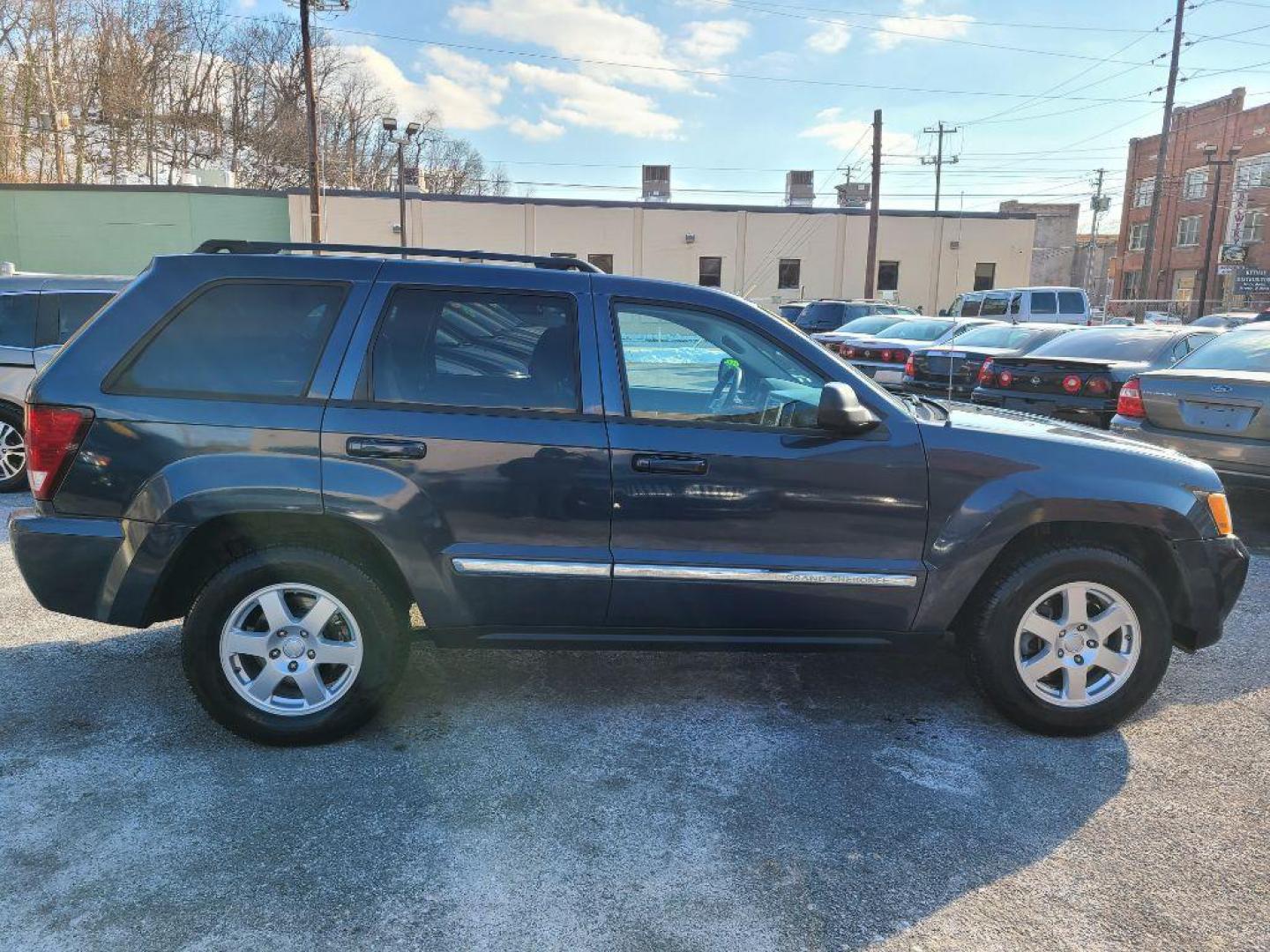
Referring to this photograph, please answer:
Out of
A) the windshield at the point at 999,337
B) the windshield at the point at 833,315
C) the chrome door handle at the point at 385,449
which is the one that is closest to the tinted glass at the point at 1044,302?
the windshield at the point at 833,315

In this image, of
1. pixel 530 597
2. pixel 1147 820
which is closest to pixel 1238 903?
pixel 1147 820

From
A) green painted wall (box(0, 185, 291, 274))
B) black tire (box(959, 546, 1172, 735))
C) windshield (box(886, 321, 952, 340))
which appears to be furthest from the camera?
green painted wall (box(0, 185, 291, 274))

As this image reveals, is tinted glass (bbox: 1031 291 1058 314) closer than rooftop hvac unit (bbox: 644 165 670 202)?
Yes

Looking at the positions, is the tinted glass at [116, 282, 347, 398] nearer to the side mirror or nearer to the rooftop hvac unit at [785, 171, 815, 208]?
the side mirror

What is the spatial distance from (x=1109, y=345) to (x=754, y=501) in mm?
7938

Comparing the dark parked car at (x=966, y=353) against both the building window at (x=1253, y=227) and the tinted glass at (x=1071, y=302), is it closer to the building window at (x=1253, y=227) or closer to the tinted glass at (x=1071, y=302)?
the tinted glass at (x=1071, y=302)

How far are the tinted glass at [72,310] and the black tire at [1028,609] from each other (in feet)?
24.9

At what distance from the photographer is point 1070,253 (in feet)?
198

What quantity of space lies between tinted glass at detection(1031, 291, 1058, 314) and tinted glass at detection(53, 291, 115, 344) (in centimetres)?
2032

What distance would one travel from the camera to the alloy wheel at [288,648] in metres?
3.21

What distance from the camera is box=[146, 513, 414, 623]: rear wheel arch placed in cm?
321

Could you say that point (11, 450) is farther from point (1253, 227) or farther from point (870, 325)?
point (1253, 227)

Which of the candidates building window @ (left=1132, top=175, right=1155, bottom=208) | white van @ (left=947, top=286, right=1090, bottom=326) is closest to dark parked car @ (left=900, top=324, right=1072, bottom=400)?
white van @ (left=947, top=286, right=1090, bottom=326)

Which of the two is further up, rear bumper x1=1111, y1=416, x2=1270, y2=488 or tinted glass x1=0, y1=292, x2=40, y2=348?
tinted glass x1=0, y1=292, x2=40, y2=348
